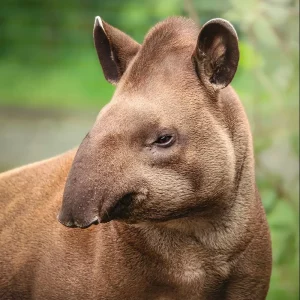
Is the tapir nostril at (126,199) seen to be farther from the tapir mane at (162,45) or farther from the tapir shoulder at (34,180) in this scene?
the tapir shoulder at (34,180)

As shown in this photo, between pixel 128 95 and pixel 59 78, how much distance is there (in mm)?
8100

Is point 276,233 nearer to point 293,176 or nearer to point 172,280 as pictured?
point 293,176

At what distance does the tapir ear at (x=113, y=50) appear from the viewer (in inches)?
210

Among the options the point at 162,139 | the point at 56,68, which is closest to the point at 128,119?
the point at 162,139

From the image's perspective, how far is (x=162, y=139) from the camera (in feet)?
15.9

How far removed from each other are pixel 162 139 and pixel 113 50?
72 centimetres

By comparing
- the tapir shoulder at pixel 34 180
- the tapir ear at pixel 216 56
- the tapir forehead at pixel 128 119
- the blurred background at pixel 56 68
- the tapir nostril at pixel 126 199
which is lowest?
the tapir nostril at pixel 126 199

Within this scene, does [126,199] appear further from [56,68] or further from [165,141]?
[56,68]

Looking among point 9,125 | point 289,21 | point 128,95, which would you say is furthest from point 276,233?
point 9,125

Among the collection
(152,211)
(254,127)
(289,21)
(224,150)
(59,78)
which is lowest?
(152,211)

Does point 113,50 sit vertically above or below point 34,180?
above

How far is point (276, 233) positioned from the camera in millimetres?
7723

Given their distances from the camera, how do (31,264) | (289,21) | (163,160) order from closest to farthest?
1. (163,160)
2. (31,264)
3. (289,21)

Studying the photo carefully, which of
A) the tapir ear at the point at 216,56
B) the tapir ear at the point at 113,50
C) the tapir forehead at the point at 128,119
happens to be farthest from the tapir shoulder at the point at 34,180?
the tapir ear at the point at 216,56
